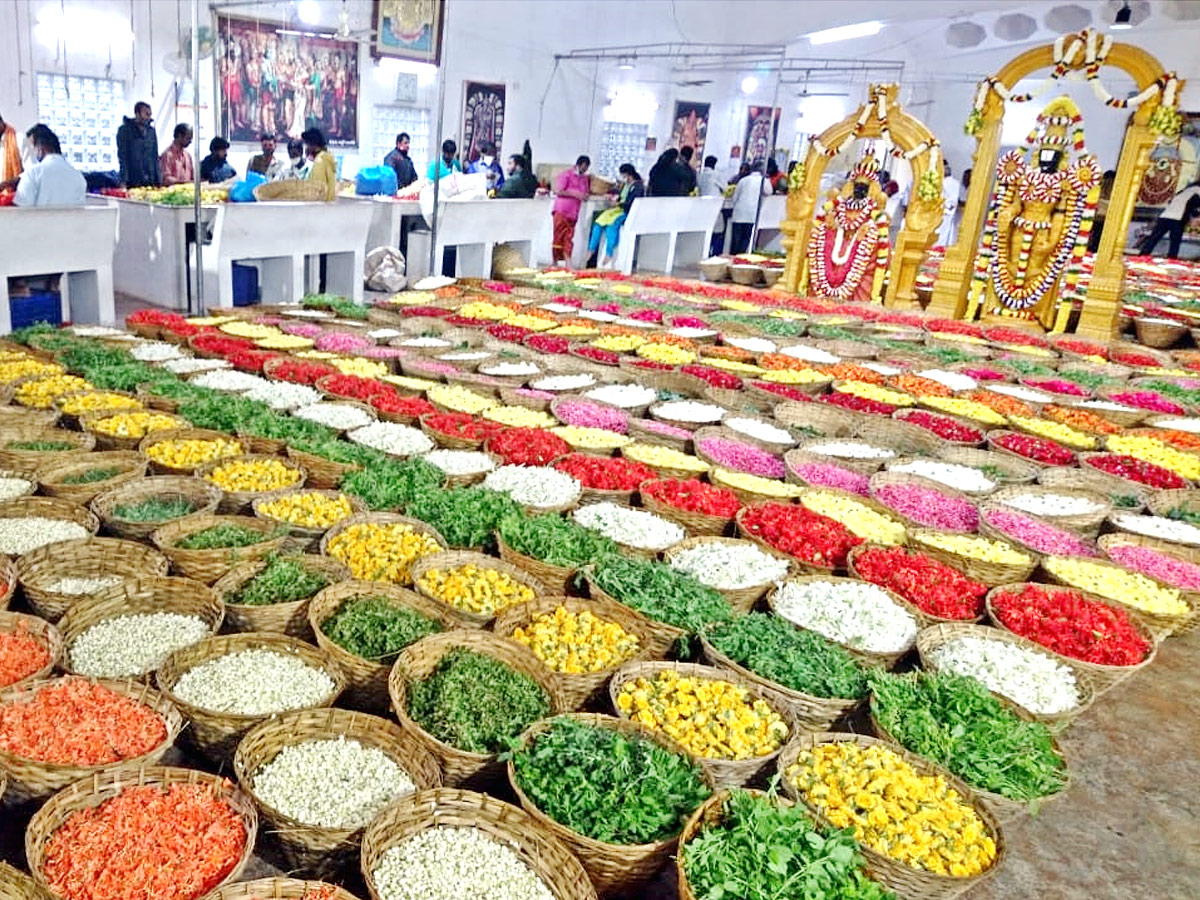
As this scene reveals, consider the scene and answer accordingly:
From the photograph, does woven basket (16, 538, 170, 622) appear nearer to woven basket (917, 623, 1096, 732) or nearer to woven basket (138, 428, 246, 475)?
woven basket (138, 428, 246, 475)

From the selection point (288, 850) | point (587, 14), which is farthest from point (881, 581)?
point (587, 14)

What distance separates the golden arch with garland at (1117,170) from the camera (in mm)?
9023

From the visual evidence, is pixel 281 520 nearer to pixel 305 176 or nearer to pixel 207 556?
pixel 207 556

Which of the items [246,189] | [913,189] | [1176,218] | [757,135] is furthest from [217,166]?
[1176,218]

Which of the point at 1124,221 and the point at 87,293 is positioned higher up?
the point at 1124,221

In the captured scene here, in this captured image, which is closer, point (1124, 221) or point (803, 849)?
point (803, 849)

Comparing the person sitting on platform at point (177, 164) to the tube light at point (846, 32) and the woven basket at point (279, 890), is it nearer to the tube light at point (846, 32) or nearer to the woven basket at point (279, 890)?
the woven basket at point (279, 890)

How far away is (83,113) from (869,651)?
504 inches

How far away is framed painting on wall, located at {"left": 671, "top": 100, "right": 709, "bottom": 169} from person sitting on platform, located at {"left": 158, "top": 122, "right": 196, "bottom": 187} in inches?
476

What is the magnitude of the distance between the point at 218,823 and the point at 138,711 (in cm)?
51

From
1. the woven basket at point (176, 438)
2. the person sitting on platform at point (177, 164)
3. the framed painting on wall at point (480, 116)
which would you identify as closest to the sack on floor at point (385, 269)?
the person sitting on platform at point (177, 164)

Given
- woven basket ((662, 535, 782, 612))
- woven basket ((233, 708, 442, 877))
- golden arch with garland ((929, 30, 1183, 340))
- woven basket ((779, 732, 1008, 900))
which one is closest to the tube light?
golden arch with garland ((929, 30, 1183, 340))

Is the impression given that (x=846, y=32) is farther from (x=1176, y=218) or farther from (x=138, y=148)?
(x=138, y=148)

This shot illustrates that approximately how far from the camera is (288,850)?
226cm
